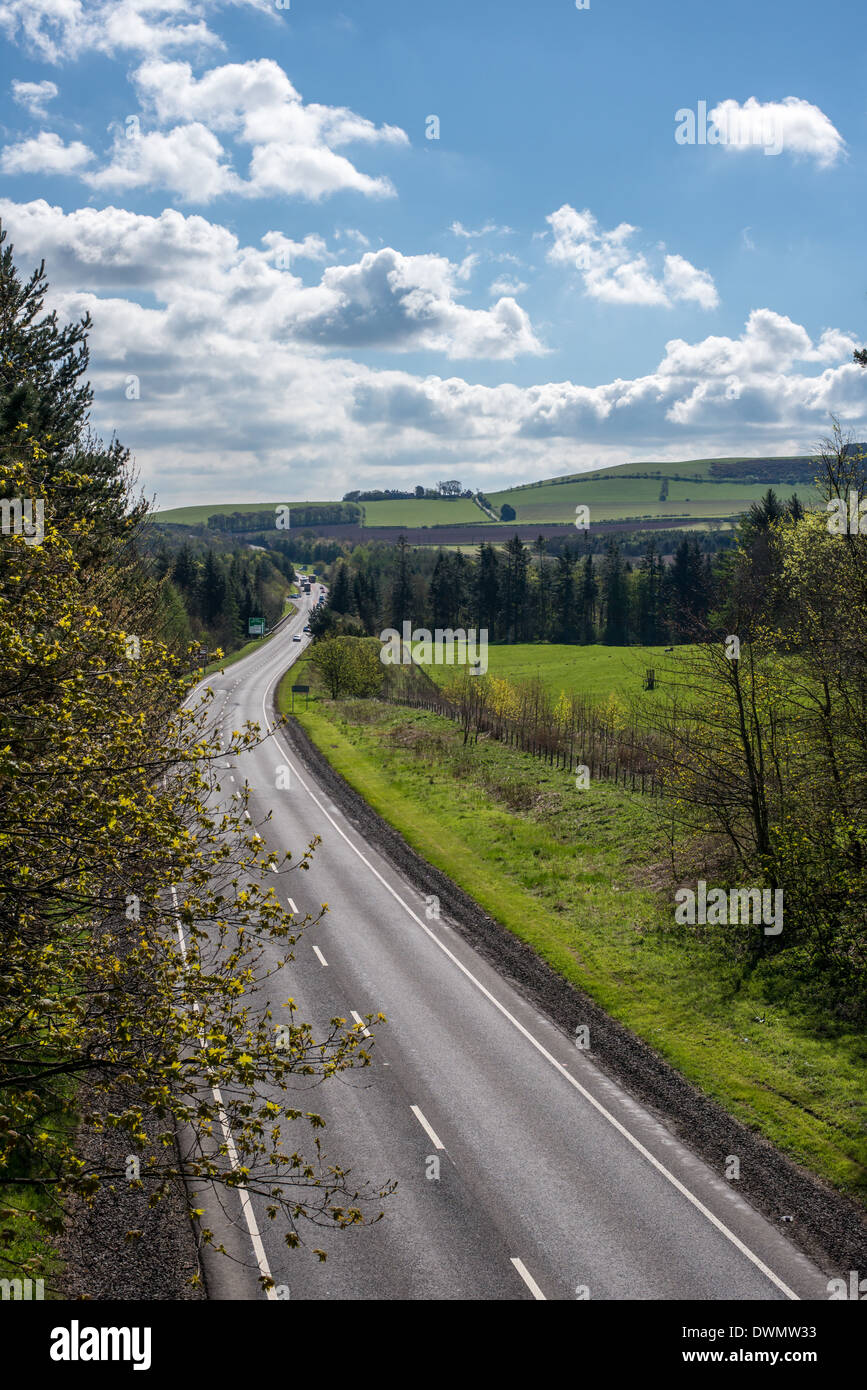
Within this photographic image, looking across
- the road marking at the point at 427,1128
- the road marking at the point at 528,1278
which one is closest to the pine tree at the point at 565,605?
the road marking at the point at 427,1128

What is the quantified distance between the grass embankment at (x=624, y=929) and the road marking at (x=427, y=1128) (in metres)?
5.47

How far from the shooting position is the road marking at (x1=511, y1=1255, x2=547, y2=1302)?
40.2 feet

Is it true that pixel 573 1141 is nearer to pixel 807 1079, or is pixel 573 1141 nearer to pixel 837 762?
pixel 807 1079

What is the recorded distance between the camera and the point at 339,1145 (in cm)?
1608

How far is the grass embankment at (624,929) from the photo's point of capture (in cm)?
1695

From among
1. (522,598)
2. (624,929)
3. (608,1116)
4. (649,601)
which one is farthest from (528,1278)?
(522,598)

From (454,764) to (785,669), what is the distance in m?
27.2

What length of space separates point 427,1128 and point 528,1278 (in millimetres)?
4255

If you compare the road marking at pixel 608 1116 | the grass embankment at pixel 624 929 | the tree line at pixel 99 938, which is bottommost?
the road marking at pixel 608 1116

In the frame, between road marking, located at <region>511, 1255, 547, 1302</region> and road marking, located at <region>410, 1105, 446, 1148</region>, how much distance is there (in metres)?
3.20

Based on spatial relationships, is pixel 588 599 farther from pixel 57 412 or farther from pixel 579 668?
pixel 57 412

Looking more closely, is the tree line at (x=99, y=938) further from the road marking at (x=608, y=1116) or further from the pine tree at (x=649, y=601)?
the pine tree at (x=649, y=601)

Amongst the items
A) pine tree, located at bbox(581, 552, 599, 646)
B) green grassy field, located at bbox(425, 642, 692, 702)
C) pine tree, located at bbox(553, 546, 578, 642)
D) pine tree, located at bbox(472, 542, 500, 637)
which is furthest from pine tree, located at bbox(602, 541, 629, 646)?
pine tree, located at bbox(472, 542, 500, 637)

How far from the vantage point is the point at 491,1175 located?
15195mm
